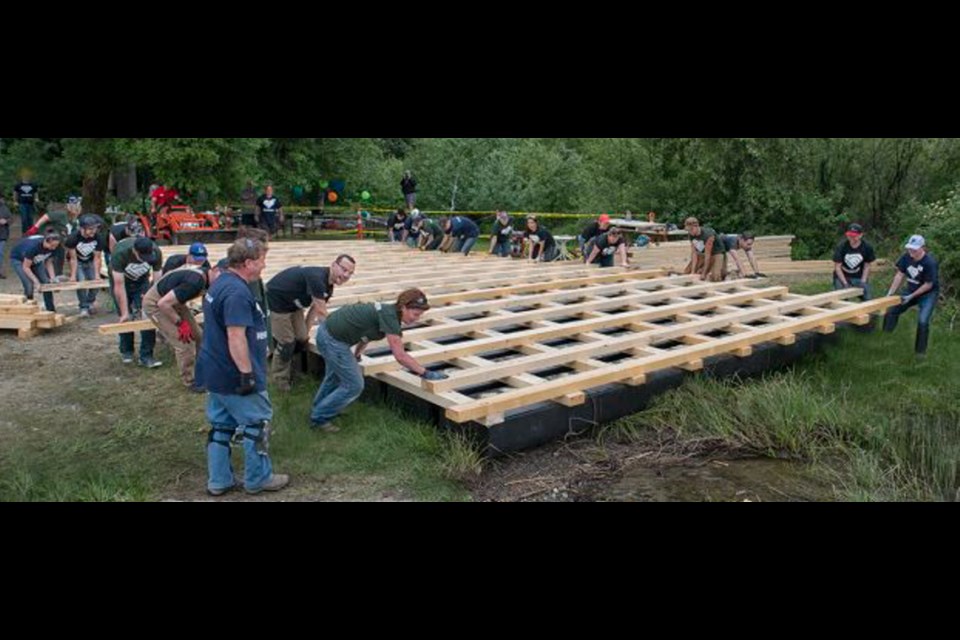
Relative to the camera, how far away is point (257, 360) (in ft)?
14.3

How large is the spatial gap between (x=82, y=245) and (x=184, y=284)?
13.5 feet

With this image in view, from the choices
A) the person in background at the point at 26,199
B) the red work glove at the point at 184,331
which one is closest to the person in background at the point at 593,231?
the red work glove at the point at 184,331

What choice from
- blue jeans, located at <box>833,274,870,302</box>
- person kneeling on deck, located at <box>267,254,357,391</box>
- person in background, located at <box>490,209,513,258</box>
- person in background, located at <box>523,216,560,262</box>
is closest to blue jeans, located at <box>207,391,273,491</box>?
person kneeling on deck, located at <box>267,254,357,391</box>

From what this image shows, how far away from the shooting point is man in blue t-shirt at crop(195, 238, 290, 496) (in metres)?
4.12

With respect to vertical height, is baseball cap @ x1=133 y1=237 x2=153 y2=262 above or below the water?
above

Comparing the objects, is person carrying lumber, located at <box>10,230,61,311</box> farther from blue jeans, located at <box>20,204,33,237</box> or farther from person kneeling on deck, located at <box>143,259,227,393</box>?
blue jeans, located at <box>20,204,33,237</box>

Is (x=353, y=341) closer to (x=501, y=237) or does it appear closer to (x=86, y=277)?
(x=86, y=277)

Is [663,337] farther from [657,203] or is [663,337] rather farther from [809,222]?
[657,203]

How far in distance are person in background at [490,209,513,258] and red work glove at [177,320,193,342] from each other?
633 cm

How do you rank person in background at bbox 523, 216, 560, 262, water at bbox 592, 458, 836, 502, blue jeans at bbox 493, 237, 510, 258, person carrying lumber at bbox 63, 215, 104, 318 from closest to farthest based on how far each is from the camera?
1. water at bbox 592, 458, 836, 502
2. person carrying lumber at bbox 63, 215, 104, 318
3. person in background at bbox 523, 216, 560, 262
4. blue jeans at bbox 493, 237, 510, 258

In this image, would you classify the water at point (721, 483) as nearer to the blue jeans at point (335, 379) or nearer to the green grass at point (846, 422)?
the green grass at point (846, 422)

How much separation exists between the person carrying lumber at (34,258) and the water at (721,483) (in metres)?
7.13

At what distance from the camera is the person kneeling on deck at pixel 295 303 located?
5.70 m

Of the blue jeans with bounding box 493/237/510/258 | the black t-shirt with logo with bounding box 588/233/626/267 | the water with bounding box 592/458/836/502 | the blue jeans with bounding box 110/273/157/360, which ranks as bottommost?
the water with bounding box 592/458/836/502
